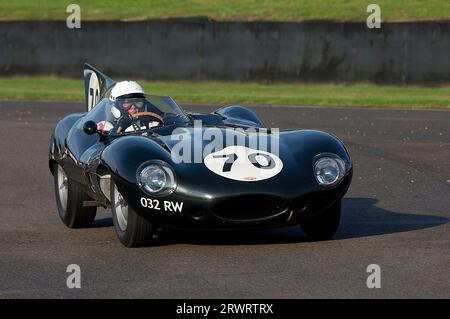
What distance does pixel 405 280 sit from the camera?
6980mm

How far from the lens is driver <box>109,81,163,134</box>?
948 cm

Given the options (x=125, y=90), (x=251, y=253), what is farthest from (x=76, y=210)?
(x=251, y=253)

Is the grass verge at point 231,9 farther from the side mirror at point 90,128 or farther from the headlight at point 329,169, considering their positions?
the headlight at point 329,169

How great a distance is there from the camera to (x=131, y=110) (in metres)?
9.57

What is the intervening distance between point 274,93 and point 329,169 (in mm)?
17904

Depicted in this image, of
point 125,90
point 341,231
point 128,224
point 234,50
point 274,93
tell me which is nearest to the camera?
point 128,224

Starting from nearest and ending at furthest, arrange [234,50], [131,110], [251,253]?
1. [251,253]
2. [131,110]
3. [234,50]

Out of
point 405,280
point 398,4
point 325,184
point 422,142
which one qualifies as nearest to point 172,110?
point 325,184

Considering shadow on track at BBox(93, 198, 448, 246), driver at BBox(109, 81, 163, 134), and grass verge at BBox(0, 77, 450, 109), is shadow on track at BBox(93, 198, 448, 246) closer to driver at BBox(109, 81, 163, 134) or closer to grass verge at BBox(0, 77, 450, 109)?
driver at BBox(109, 81, 163, 134)

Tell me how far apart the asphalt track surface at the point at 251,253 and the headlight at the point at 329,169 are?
1.50 ft

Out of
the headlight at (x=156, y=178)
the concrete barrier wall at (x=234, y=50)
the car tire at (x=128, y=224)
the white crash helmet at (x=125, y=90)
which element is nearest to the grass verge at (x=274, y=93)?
the concrete barrier wall at (x=234, y=50)

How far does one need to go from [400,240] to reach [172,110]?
227 cm

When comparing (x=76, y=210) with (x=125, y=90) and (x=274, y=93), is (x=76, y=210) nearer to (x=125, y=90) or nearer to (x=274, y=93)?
(x=125, y=90)
